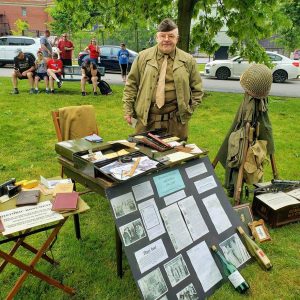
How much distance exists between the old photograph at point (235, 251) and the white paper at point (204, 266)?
0.19m

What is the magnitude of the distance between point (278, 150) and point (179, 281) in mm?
4114

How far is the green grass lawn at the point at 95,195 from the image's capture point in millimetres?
2816

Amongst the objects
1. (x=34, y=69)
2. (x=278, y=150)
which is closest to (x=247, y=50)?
(x=278, y=150)

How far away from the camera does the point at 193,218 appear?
113 inches

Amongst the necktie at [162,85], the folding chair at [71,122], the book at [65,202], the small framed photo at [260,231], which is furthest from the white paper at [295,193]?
the book at [65,202]

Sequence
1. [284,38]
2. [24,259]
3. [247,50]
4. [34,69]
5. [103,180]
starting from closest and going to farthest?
[103,180] → [24,259] → [247,50] → [34,69] → [284,38]

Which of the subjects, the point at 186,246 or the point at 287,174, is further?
the point at 287,174

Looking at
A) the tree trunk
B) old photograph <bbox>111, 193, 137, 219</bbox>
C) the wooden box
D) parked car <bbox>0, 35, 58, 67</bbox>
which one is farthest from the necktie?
parked car <bbox>0, 35, 58, 67</bbox>

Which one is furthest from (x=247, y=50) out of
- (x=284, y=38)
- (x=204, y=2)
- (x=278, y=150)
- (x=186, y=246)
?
(x=284, y=38)

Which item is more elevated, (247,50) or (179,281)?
(247,50)

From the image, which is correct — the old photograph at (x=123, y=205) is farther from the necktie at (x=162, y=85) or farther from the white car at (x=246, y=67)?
the white car at (x=246, y=67)

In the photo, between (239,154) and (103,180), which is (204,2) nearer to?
(239,154)

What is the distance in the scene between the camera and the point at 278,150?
6004mm

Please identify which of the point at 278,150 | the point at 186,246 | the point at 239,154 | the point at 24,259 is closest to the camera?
the point at 186,246
